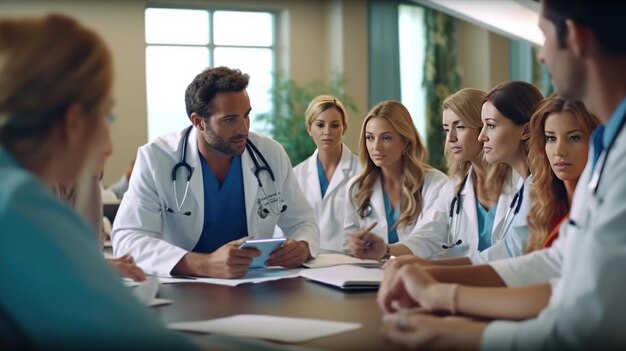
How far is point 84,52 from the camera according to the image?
4.45 ft

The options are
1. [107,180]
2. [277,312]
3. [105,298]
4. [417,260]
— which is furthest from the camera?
[107,180]

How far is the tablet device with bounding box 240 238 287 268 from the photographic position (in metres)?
2.67

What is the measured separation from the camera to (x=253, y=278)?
2.60m

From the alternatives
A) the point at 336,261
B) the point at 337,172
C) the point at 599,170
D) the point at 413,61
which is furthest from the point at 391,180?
the point at 413,61

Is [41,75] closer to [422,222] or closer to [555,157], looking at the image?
[555,157]

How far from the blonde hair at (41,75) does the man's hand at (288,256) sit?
1539 mm

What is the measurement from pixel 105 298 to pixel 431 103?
9429 millimetres

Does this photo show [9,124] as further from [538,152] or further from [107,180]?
[107,180]

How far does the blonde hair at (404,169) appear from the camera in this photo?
3979 mm

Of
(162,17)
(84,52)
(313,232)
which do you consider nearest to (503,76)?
(162,17)

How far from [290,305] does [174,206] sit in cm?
123

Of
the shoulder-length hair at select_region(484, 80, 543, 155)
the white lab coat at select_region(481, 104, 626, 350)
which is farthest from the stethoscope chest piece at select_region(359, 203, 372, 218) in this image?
the white lab coat at select_region(481, 104, 626, 350)

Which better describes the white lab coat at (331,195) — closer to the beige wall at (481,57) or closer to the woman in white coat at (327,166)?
the woman in white coat at (327,166)

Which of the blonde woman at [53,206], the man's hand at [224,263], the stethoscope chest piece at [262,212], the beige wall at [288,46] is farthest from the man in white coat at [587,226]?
the beige wall at [288,46]
